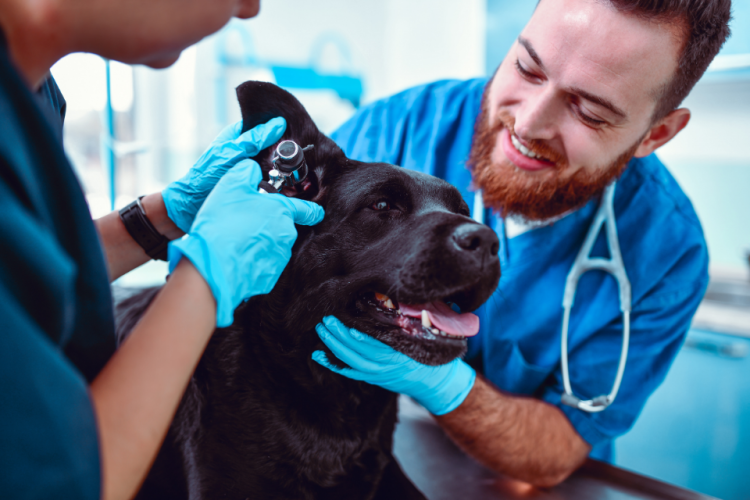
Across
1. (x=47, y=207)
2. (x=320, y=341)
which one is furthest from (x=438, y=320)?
(x=47, y=207)

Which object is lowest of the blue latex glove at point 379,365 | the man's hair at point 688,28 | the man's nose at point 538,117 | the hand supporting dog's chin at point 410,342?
the blue latex glove at point 379,365

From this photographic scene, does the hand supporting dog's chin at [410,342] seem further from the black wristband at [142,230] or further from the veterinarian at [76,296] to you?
the black wristband at [142,230]

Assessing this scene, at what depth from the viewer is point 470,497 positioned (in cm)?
98

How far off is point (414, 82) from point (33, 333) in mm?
3605

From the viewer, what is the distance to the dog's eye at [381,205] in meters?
0.82

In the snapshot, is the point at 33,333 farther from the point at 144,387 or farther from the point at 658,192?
the point at 658,192

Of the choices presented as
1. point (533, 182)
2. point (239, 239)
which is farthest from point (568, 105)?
point (239, 239)

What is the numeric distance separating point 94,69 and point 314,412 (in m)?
2.12

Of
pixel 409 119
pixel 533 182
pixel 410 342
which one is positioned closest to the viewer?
pixel 410 342

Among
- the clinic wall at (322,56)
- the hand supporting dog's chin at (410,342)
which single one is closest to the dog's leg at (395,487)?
the hand supporting dog's chin at (410,342)

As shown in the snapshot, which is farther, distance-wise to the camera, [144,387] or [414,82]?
[414,82]

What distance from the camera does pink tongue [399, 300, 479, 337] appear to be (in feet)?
2.59

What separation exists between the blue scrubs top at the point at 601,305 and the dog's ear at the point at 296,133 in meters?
0.57

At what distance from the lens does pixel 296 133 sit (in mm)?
843
